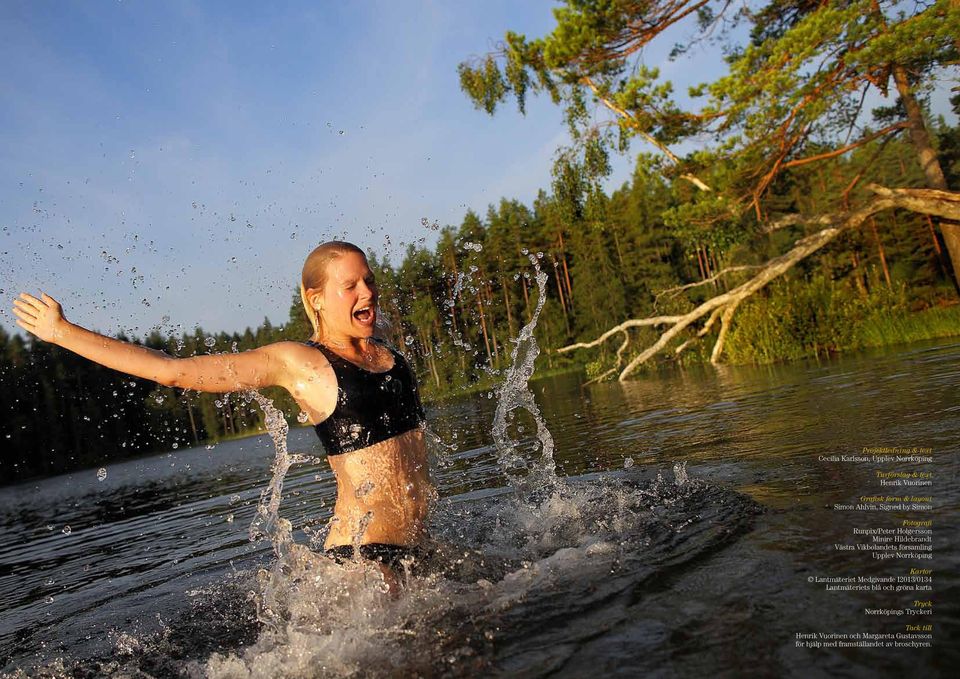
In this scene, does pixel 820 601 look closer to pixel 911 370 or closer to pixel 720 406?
pixel 720 406

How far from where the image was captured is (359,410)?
10.8 ft

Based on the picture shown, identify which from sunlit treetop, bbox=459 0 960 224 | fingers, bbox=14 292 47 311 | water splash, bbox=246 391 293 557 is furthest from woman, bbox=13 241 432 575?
sunlit treetop, bbox=459 0 960 224

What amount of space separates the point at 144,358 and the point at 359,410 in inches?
40.1

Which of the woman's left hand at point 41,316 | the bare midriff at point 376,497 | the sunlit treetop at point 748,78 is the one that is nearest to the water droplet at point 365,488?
the bare midriff at point 376,497

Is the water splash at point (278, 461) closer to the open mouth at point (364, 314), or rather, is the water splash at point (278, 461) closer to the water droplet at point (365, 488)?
the water droplet at point (365, 488)

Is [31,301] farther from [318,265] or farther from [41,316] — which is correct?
[318,265]

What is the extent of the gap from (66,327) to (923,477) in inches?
171

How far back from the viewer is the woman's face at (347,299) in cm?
342

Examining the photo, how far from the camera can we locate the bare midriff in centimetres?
331

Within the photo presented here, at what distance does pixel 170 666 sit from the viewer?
3.04 metres

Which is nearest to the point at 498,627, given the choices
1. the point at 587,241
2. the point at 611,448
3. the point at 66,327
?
the point at 66,327

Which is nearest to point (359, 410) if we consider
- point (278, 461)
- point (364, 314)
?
point (364, 314)

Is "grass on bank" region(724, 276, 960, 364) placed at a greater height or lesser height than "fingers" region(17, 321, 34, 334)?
lesser

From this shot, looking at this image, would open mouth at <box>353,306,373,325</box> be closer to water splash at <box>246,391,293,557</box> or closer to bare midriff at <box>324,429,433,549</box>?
bare midriff at <box>324,429,433,549</box>
